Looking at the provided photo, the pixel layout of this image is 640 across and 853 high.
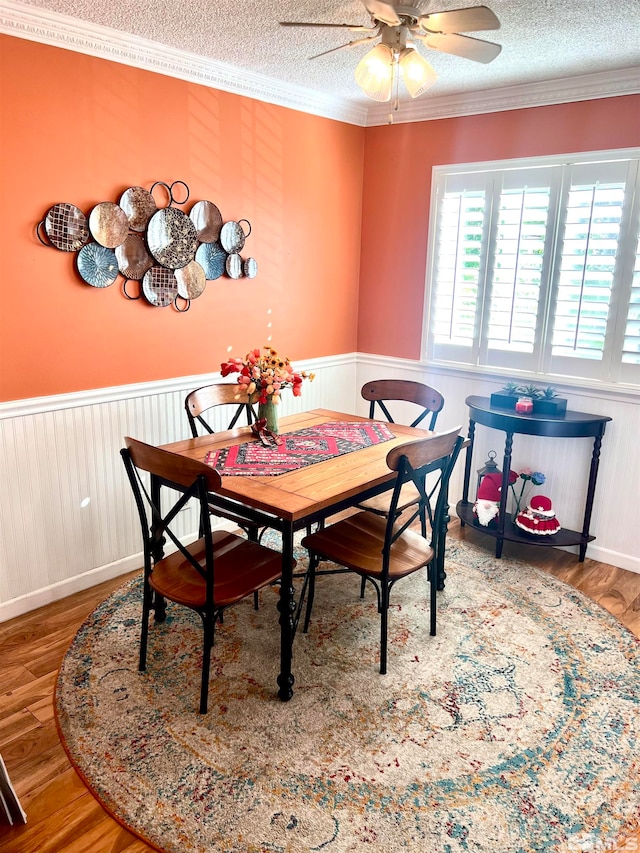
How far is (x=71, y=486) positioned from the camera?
3.08m

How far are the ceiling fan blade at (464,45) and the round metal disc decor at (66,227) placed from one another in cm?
168

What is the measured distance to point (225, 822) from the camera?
1.87m

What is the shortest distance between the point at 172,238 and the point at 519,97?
215 centimetres

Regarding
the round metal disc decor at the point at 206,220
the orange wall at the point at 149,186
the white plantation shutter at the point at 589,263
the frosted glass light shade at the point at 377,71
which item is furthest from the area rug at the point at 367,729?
the frosted glass light shade at the point at 377,71

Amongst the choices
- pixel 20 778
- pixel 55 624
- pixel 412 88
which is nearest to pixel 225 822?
pixel 20 778

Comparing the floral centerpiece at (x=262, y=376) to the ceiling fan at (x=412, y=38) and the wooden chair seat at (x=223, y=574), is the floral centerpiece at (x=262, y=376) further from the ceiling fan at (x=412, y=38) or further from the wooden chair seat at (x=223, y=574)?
the ceiling fan at (x=412, y=38)

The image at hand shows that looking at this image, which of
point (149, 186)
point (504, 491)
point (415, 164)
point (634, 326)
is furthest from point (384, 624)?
point (415, 164)

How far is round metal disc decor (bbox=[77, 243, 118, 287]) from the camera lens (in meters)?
2.92

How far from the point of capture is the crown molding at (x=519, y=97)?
3232 mm

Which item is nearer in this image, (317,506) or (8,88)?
(317,506)

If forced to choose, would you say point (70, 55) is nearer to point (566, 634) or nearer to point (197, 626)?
point (197, 626)

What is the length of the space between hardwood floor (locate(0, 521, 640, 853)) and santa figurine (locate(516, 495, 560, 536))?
0.20 meters

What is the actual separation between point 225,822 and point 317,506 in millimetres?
1010

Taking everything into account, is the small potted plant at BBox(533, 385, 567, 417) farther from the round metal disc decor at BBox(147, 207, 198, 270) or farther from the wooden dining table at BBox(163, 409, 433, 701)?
the round metal disc decor at BBox(147, 207, 198, 270)
